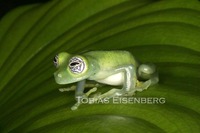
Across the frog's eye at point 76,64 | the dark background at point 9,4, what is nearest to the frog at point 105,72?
the frog's eye at point 76,64

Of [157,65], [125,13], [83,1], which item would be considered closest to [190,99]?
[157,65]

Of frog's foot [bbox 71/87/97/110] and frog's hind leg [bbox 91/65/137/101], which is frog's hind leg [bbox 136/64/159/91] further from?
frog's foot [bbox 71/87/97/110]

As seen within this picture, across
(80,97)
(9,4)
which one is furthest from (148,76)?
(9,4)

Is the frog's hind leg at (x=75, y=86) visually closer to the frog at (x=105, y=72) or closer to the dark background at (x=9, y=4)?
the frog at (x=105, y=72)

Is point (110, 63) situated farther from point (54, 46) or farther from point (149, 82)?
point (54, 46)

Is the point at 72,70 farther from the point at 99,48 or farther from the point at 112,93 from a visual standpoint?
the point at 99,48

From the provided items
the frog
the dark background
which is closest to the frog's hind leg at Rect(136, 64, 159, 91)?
the frog
